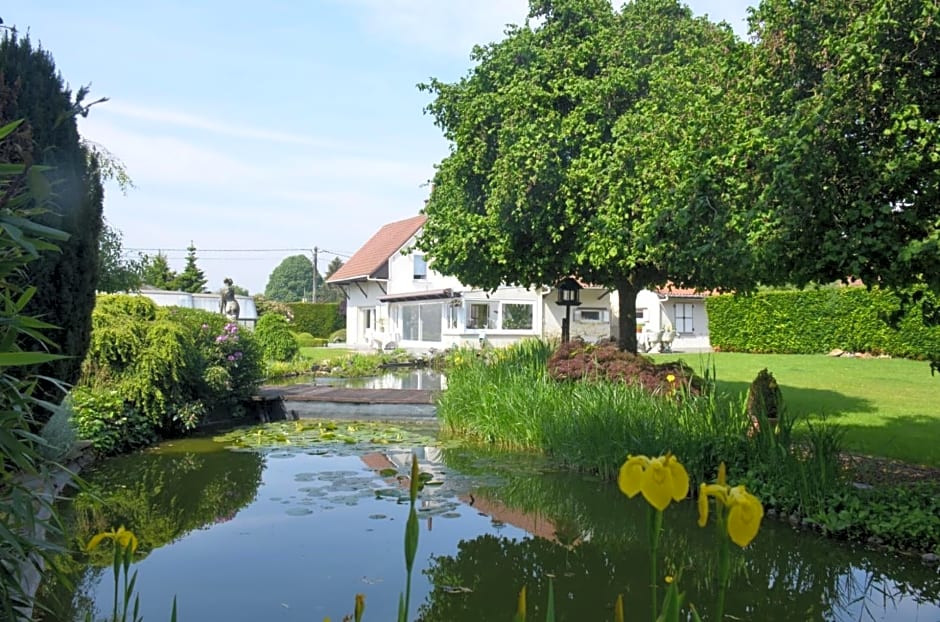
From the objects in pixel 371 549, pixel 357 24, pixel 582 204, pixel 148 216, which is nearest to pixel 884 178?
pixel 371 549

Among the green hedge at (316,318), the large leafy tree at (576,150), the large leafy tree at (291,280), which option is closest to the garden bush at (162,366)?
the large leafy tree at (576,150)

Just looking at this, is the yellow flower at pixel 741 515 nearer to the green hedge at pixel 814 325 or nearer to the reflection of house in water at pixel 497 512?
the reflection of house in water at pixel 497 512

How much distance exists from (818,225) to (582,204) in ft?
17.3

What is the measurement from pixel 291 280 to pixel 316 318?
61769 millimetres

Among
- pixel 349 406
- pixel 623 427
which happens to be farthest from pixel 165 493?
pixel 349 406

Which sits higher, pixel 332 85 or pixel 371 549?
pixel 332 85

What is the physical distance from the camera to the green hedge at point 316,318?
3794cm

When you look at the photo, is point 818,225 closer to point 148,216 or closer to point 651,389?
point 651,389

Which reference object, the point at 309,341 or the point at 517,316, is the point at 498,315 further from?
the point at 309,341

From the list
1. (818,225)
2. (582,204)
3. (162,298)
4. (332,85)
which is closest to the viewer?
(818,225)

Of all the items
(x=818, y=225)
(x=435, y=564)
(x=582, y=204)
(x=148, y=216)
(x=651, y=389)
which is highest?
(x=148, y=216)

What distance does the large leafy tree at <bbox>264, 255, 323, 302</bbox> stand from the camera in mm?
96312

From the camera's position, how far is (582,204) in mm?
10406

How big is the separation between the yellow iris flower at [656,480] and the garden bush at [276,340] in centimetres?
2147
